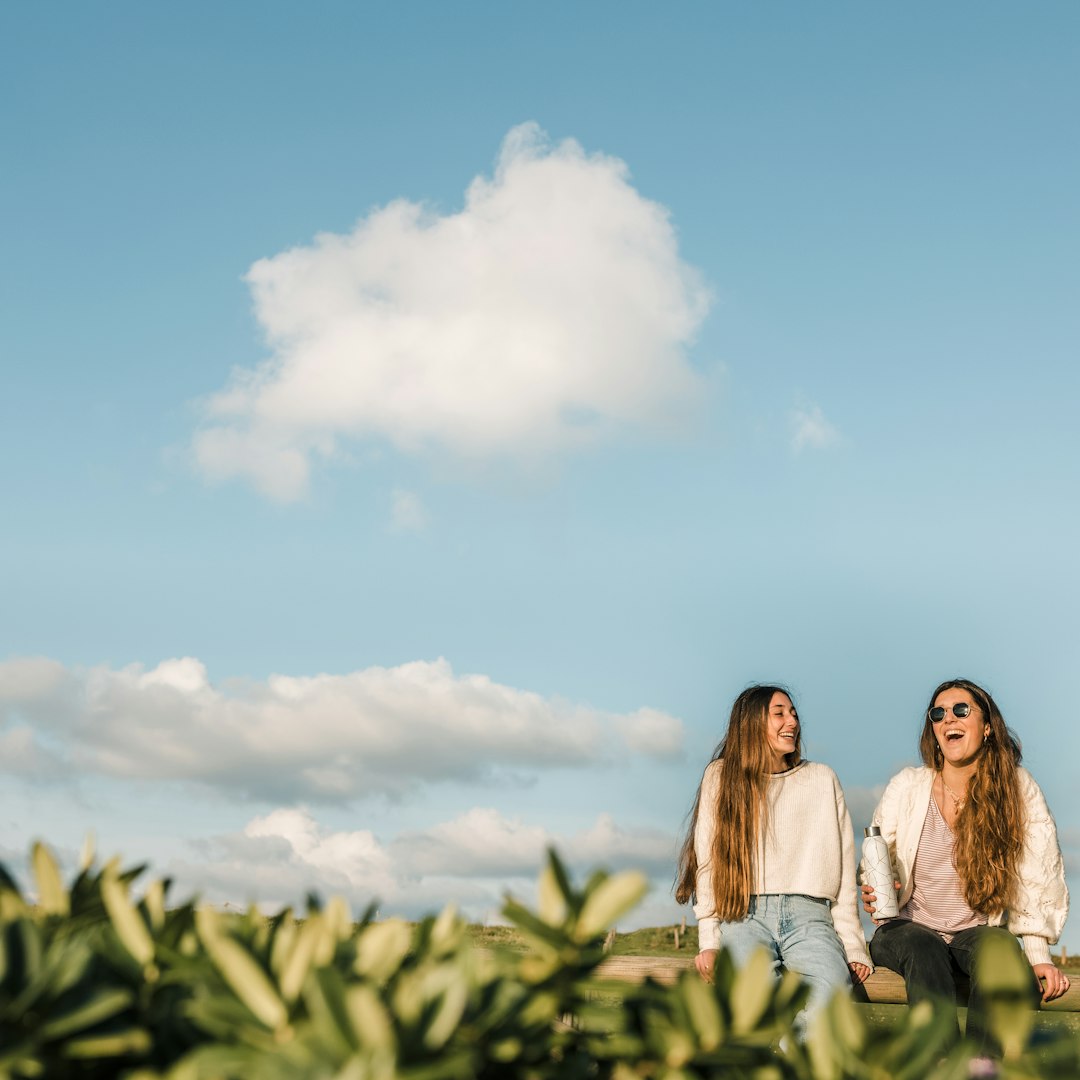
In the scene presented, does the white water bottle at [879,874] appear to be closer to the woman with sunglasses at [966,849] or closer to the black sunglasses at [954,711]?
the woman with sunglasses at [966,849]

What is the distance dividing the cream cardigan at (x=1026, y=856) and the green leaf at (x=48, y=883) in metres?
5.03

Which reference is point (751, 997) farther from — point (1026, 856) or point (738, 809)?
point (1026, 856)

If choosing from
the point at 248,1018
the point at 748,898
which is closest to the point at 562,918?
the point at 248,1018

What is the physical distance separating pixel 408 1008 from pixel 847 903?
487 cm

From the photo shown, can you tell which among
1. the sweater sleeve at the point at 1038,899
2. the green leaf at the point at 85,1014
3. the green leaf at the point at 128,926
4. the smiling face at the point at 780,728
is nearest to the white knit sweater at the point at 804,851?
the smiling face at the point at 780,728

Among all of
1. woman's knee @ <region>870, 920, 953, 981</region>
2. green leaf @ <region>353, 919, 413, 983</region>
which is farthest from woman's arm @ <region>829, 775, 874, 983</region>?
green leaf @ <region>353, 919, 413, 983</region>

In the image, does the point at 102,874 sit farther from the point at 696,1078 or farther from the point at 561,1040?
the point at 696,1078

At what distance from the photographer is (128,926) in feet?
5.32

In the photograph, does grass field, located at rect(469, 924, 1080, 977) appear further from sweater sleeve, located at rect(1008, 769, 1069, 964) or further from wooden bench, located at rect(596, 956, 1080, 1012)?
sweater sleeve, located at rect(1008, 769, 1069, 964)

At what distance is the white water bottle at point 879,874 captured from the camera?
585 cm

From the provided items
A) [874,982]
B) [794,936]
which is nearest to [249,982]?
[794,936]

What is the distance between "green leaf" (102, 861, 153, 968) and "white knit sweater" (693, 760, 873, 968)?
4.45 metres

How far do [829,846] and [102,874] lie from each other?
4598mm

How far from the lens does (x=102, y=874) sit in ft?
5.96
